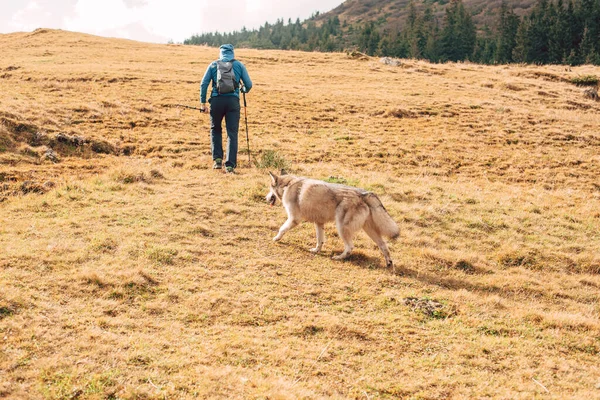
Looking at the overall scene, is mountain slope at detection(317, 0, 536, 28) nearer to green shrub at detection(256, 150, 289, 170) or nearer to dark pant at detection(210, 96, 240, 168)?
green shrub at detection(256, 150, 289, 170)

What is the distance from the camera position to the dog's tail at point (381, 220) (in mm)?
7602

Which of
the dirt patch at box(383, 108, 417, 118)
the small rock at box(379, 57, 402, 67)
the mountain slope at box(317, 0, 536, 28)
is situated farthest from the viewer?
the mountain slope at box(317, 0, 536, 28)

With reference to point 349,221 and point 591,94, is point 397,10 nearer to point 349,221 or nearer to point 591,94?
point 591,94

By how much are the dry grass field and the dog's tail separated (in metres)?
0.71

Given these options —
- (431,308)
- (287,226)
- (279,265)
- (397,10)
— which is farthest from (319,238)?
(397,10)

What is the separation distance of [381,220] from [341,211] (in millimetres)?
720

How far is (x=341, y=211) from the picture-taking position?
7.79 metres

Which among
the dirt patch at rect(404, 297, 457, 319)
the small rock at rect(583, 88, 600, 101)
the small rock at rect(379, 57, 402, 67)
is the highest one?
the small rock at rect(379, 57, 402, 67)

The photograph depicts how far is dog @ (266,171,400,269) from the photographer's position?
25.2ft

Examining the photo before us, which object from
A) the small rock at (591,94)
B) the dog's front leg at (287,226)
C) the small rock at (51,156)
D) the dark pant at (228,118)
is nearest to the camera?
the dog's front leg at (287,226)

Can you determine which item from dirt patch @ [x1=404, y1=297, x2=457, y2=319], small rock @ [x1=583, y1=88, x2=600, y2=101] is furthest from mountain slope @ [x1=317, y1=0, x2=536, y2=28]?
dirt patch @ [x1=404, y1=297, x2=457, y2=319]

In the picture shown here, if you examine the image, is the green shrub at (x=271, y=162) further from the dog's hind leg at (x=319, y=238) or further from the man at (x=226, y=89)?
the dog's hind leg at (x=319, y=238)

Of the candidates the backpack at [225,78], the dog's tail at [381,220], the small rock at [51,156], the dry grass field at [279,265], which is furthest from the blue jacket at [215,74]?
the dog's tail at [381,220]

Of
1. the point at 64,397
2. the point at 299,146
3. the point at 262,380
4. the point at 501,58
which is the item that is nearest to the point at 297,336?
the point at 262,380
